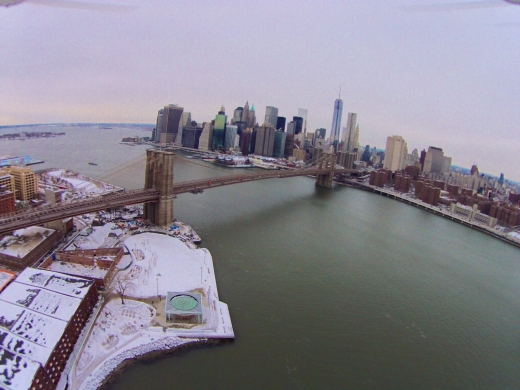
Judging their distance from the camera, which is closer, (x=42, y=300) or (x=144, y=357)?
(x=144, y=357)

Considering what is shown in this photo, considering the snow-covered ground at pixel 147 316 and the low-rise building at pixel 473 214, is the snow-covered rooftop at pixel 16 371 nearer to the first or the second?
the snow-covered ground at pixel 147 316

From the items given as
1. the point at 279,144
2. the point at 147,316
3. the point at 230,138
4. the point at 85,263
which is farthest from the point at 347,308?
the point at 230,138

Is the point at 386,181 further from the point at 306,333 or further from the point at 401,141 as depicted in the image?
the point at 306,333

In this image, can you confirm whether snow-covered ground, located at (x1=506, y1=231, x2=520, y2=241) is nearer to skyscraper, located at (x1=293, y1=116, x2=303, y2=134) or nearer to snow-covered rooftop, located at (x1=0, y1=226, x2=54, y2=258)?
snow-covered rooftop, located at (x1=0, y1=226, x2=54, y2=258)

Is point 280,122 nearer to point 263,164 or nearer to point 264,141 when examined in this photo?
point 264,141

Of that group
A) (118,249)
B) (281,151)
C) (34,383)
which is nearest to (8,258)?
(118,249)

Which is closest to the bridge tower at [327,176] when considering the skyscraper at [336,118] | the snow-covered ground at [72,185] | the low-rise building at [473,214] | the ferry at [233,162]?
the low-rise building at [473,214]
